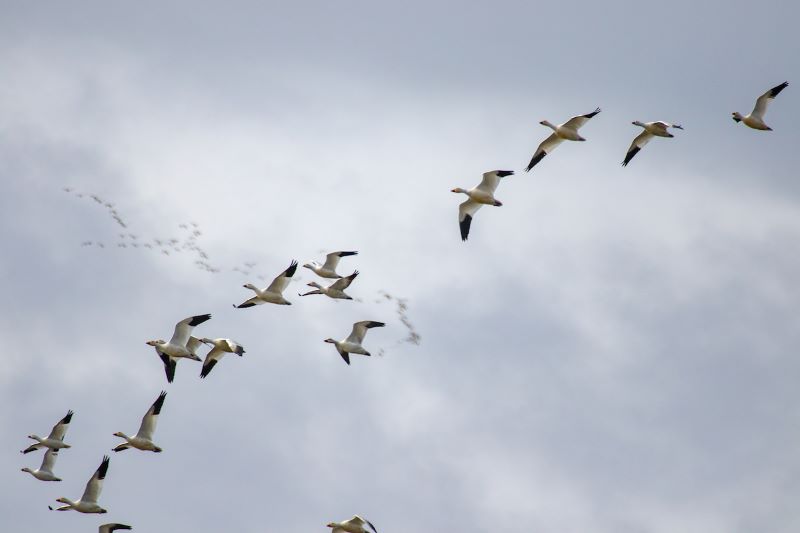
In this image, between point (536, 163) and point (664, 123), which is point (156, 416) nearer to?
point (536, 163)

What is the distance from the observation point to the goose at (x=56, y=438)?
4169cm

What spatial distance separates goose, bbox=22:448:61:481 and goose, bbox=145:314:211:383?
4828mm

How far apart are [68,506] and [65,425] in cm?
268

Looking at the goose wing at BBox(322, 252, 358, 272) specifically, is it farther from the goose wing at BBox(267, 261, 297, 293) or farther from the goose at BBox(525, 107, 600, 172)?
the goose at BBox(525, 107, 600, 172)

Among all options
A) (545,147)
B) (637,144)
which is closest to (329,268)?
(545,147)

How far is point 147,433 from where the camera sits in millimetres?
39562

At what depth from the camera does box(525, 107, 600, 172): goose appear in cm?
3784

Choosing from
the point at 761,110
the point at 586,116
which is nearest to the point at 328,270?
the point at 586,116

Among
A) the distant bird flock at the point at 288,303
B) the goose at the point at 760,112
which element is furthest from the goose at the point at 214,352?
the goose at the point at 760,112

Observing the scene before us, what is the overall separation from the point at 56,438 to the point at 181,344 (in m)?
4.96

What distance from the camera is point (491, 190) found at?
127 feet

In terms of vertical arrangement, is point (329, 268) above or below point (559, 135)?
below

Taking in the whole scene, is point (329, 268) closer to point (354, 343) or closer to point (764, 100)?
point (354, 343)

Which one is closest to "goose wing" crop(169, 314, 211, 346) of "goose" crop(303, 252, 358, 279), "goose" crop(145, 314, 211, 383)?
"goose" crop(145, 314, 211, 383)
